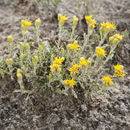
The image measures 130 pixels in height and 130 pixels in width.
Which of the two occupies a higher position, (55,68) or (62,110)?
(55,68)

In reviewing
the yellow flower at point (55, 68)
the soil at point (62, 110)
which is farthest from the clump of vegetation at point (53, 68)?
the soil at point (62, 110)

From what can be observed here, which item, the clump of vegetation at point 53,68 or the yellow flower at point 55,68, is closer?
the yellow flower at point 55,68

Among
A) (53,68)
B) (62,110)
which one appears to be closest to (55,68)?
(53,68)

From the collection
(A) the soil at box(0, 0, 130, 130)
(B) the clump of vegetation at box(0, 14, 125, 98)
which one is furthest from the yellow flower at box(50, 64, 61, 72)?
(A) the soil at box(0, 0, 130, 130)

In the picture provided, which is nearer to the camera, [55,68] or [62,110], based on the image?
[55,68]

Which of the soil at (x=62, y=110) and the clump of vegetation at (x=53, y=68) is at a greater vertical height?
the clump of vegetation at (x=53, y=68)

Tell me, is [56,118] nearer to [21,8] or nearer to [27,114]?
[27,114]

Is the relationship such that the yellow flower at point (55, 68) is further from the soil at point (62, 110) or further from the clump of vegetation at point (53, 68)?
the soil at point (62, 110)

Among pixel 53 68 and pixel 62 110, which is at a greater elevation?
pixel 53 68

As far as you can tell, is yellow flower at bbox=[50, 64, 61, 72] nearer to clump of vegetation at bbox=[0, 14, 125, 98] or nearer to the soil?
clump of vegetation at bbox=[0, 14, 125, 98]

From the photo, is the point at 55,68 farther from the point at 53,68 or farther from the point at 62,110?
the point at 62,110

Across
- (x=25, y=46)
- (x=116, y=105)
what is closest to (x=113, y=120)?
(x=116, y=105)

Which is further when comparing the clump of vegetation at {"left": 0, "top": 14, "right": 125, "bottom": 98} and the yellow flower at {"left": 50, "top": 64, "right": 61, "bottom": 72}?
the clump of vegetation at {"left": 0, "top": 14, "right": 125, "bottom": 98}
